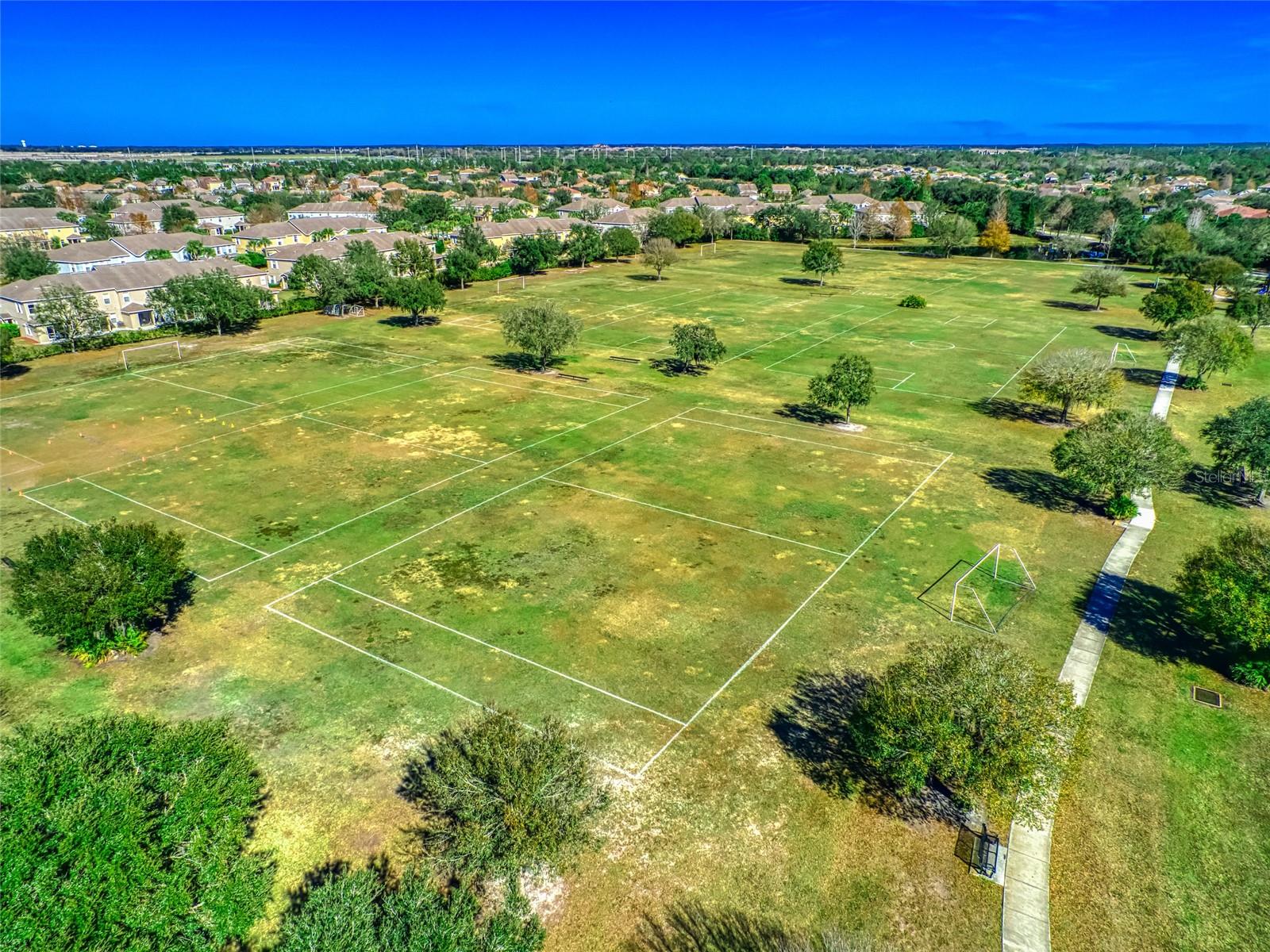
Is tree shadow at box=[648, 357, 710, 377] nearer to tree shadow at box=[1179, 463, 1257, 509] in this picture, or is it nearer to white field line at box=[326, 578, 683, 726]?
tree shadow at box=[1179, 463, 1257, 509]

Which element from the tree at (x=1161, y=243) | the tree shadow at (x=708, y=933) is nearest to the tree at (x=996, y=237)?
the tree at (x=1161, y=243)

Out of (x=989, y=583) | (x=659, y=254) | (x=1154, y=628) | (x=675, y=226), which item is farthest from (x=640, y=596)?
(x=675, y=226)

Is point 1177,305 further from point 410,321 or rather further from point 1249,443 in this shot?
point 410,321

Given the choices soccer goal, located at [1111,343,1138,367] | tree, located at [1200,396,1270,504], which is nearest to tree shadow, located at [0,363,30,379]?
tree, located at [1200,396,1270,504]

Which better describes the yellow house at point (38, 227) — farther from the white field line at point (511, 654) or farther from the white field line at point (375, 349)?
the white field line at point (511, 654)

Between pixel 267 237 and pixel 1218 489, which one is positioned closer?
pixel 1218 489

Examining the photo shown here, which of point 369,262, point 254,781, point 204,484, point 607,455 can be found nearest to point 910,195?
point 369,262
